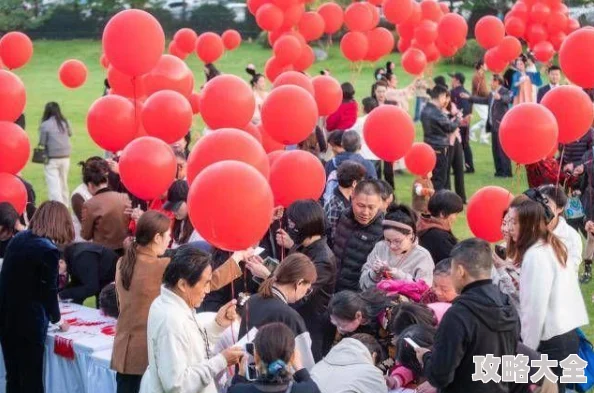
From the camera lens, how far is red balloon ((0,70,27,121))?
25.2ft

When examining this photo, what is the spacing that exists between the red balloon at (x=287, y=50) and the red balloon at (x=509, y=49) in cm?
318

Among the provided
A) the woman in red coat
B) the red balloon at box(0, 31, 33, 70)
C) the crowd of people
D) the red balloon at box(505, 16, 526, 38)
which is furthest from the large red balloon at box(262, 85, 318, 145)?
the red balloon at box(505, 16, 526, 38)

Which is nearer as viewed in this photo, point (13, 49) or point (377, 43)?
point (13, 49)

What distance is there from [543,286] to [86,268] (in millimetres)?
3347

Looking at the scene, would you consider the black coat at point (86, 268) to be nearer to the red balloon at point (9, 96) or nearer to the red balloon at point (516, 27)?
the red balloon at point (9, 96)

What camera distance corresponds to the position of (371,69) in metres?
25.8

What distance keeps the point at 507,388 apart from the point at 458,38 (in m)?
10.1

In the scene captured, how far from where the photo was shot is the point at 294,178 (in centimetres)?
621

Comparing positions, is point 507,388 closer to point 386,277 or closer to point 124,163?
point 386,277

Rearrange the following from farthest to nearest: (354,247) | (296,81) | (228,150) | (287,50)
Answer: (287,50), (296,81), (354,247), (228,150)

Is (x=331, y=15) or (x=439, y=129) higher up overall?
(x=331, y=15)

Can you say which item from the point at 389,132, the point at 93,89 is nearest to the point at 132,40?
the point at 389,132

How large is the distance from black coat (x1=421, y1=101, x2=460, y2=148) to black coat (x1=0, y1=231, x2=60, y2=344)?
622cm

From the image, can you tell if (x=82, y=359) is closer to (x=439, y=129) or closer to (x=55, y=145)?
(x=55, y=145)
